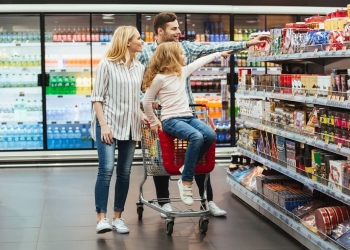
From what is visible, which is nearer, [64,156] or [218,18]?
[64,156]

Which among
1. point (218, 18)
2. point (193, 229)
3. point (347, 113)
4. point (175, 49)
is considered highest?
point (218, 18)

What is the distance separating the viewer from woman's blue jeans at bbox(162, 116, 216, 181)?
5227 millimetres

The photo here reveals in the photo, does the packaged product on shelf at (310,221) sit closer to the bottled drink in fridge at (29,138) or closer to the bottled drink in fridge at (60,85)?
the bottled drink in fridge at (60,85)

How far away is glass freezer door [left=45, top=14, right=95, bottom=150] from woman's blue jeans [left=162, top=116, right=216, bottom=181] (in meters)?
4.75

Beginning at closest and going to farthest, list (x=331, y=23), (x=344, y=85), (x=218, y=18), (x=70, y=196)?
(x=344, y=85)
(x=331, y=23)
(x=70, y=196)
(x=218, y=18)

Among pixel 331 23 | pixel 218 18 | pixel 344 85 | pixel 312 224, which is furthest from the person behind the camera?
pixel 218 18

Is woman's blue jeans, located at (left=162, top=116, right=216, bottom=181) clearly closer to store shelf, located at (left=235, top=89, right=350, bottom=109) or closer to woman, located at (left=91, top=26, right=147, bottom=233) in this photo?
woman, located at (left=91, top=26, right=147, bottom=233)

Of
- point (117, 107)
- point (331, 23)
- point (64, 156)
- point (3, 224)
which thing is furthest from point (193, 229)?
point (64, 156)

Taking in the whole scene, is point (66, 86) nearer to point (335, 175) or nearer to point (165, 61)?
point (165, 61)

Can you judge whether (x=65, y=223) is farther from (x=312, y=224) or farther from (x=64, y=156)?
(x=64, y=156)

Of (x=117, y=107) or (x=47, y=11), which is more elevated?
(x=47, y=11)

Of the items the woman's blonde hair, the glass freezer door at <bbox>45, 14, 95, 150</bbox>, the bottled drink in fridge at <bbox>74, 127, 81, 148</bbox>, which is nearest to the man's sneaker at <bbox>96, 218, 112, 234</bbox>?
the woman's blonde hair

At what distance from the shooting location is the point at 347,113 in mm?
4730

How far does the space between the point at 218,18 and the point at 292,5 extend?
113 centimetres
